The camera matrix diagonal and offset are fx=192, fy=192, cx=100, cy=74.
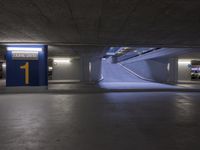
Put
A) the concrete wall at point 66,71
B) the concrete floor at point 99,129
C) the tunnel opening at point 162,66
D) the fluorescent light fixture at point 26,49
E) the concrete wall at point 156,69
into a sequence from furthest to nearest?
1. the concrete wall at point 66,71
2. the concrete wall at point 156,69
3. the tunnel opening at point 162,66
4. the fluorescent light fixture at point 26,49
5. the concrete floor at point 99,129

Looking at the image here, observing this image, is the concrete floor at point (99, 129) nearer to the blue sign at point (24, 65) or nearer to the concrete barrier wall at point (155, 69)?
the blue sign at point (24, 65)

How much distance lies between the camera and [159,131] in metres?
4.82

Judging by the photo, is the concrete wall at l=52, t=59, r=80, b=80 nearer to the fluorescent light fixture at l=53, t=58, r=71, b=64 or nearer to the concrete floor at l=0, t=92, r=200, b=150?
the fluorescent light fixture at l=53, t=58, r=71, b=64

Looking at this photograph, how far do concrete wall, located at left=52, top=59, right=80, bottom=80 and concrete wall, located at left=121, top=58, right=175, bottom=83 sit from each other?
10.1 metres

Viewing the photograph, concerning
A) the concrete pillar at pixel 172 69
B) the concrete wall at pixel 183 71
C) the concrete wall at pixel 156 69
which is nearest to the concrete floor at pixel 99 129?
the concrete pillar at pixel 172 69

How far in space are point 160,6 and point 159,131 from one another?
3459 mm

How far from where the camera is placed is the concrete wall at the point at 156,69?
23.3 metres

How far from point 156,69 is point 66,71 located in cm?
1221

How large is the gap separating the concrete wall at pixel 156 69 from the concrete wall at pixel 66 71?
1013 cm

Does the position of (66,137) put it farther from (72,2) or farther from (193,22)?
(193,22)

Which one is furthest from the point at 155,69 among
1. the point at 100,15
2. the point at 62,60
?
the point at 100,15

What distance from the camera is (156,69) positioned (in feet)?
83.0

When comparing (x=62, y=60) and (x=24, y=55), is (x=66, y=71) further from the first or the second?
(x=24, y=55)

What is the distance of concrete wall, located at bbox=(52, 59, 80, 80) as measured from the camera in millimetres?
26453
